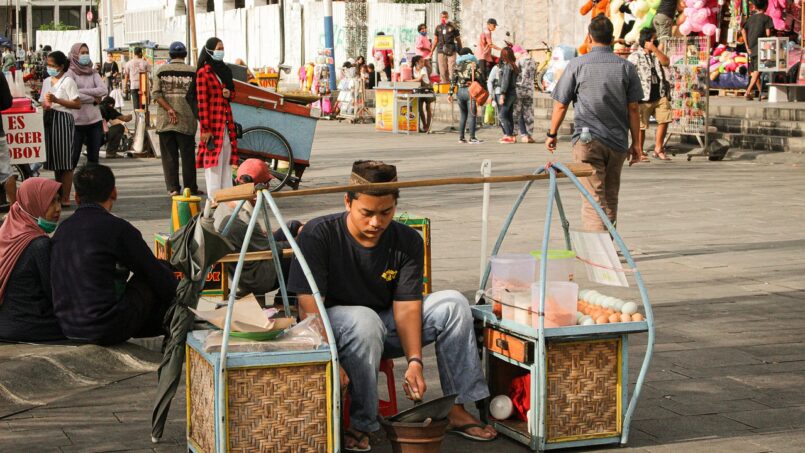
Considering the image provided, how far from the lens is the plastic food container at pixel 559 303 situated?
4.90 m

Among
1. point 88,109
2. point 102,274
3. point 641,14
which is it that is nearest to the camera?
point 102,274

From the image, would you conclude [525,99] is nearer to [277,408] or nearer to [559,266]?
[559,266]

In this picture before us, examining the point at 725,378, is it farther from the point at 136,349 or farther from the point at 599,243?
the point at 136,349

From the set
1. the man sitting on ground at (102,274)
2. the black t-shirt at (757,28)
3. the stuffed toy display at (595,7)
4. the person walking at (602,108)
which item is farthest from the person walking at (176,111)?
the stuffed toy display at (595,7)

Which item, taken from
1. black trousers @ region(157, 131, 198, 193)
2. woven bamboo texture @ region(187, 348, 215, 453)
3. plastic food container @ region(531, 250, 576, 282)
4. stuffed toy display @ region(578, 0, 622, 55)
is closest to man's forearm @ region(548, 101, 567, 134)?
plastic food container @ region(531, 250, 576, 282)

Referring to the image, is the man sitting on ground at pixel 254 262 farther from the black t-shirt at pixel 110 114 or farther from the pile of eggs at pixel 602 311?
the black t-shirt at pixel 110 114

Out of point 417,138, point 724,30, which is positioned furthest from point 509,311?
point 724,30

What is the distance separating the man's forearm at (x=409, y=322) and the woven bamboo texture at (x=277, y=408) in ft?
1.86

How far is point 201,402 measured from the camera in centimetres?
459

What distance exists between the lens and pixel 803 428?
511 cm

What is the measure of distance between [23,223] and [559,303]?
9.51 ft

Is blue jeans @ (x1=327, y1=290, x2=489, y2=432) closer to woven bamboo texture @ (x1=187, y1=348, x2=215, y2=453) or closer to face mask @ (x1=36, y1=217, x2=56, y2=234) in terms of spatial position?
woven bamboo texture @ (x1=187, y1=348, x2=215, y2=453)

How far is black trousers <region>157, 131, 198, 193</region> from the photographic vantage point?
42.5ft

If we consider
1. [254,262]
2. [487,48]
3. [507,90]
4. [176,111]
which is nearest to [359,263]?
[254,262]
